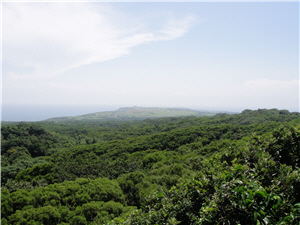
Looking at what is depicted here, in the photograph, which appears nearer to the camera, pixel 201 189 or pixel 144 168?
pixel 201 189

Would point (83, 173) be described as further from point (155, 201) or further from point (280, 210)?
point (280, 210)

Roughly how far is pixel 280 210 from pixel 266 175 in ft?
4.51

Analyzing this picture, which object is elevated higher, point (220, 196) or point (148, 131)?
point (220, 196)

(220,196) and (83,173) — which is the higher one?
(220,196)

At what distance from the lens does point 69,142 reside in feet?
230

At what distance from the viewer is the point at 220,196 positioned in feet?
9.18

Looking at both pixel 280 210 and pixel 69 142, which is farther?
pixel 69 142

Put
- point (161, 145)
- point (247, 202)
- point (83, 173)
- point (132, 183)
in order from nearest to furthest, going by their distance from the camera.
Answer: point (247, 202) < point (132, 183) < point (83, 173) < point (161, 145)

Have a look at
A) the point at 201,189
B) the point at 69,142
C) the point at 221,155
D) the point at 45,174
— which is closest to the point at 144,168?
the point at 45,174

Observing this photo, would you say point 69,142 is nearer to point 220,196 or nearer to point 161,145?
point 161,145

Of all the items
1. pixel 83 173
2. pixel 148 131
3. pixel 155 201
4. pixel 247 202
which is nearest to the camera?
pixel 247 202

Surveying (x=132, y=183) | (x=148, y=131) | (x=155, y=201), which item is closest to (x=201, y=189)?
(x=155, y=201)

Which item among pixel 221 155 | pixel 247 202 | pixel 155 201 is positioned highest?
pixel 247 202

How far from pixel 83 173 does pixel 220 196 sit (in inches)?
1316
